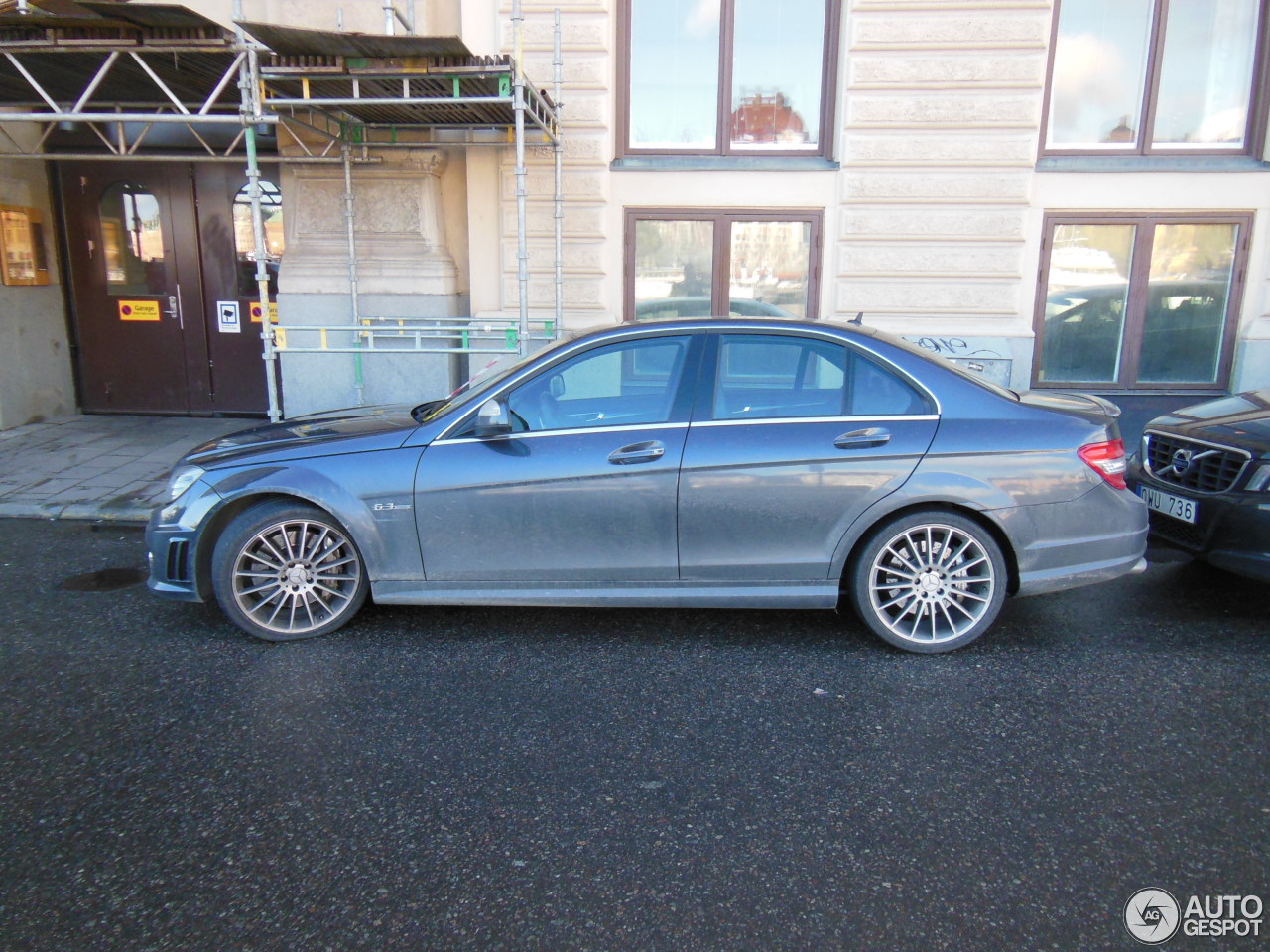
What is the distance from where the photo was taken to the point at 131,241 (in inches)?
393

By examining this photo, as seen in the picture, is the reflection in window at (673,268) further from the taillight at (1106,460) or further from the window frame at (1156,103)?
the taillight at (1106,460)

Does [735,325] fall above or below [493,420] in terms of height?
above

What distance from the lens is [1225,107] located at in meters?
9.09

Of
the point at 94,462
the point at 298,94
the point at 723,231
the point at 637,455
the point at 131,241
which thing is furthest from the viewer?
the point at 131,241

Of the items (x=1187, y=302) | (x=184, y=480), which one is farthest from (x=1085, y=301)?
(x=184, y=480)

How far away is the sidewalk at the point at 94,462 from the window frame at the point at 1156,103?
29.3 ft

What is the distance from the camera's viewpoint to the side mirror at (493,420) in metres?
4.24

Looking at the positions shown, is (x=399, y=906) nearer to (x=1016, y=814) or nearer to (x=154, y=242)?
(x=1016, y=814)

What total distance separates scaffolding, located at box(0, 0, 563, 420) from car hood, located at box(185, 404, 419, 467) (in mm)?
2581

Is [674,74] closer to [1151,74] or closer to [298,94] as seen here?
[298,94]

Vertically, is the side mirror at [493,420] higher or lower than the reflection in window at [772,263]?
lower

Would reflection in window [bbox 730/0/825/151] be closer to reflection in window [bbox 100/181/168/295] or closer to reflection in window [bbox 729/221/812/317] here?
reflection in window [bbox 729/221/812/317]

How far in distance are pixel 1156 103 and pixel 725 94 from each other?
4341 mm

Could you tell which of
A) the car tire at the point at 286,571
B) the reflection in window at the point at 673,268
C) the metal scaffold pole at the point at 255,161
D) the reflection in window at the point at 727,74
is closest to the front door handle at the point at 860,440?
the car tire at the point at 286,571
